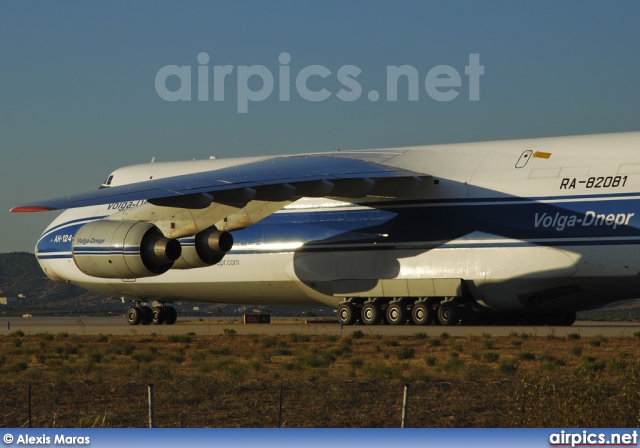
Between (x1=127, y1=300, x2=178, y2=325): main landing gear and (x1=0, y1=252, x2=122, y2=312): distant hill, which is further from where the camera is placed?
(x1=0, y1=252, x2=122, y2=312): distant hill

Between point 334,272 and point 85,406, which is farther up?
point 334,272

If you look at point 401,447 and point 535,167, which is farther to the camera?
point 535,167

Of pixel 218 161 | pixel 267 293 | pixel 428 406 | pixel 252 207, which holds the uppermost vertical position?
pixel 218 161

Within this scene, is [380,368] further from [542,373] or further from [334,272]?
[334,272]

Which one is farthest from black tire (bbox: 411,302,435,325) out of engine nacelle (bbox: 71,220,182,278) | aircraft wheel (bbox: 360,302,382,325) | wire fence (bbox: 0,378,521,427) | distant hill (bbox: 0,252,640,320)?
distant hill (bbox: 0,252,640,320)

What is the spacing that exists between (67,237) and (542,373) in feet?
62.2

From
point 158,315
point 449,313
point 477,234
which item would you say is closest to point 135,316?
point 158,315

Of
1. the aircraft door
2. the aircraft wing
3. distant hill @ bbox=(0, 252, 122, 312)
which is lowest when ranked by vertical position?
the aircraft wing

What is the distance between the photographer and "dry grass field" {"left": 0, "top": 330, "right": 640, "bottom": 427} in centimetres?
1145

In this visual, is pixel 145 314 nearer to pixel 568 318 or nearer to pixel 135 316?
pixel 135 316

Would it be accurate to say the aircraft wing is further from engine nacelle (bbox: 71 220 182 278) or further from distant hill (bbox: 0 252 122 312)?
distant hill (bbox: 0 252 122 312)

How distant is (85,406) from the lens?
516 inches

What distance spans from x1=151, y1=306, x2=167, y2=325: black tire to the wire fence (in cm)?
1704

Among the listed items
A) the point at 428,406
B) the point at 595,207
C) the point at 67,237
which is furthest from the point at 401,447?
the point at 67,237
